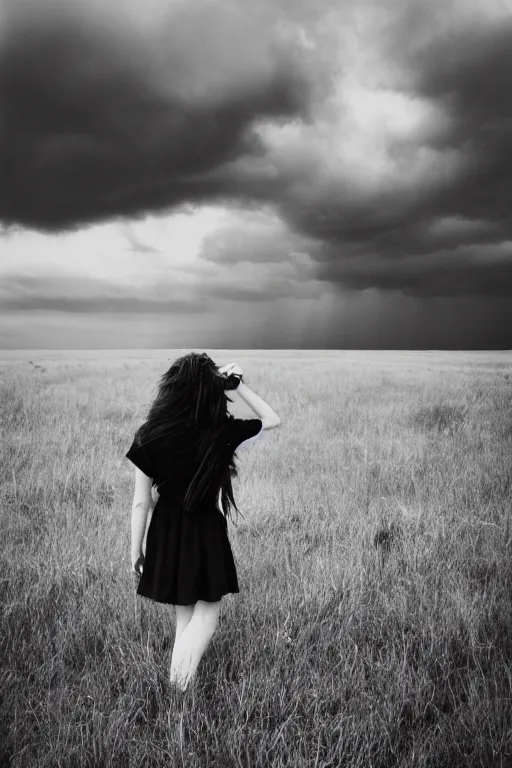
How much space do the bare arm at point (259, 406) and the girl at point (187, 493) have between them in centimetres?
7

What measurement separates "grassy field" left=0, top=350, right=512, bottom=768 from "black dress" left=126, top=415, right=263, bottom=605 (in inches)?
20.6

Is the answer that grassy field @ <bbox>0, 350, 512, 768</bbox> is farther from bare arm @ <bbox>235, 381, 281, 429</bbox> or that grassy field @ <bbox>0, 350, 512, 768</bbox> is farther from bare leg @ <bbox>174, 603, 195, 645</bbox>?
bare arm @ <bbox>235, 381, 281, 429</bbox>

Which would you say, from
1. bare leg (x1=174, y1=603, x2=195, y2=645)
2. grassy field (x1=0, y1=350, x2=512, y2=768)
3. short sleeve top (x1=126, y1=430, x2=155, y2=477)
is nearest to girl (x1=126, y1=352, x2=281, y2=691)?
short sleeve top (x1=126, y1=430, x2=155, y2=477)

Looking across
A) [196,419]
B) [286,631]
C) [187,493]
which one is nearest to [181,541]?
[187,493]

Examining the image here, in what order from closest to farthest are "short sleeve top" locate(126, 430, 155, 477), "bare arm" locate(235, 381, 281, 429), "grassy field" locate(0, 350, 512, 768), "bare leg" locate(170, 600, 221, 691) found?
"grassy field" locate(0, 350, 512, 768)
"short sleeve top" locate(126, 430, 155, 477)
"bare leg" locate(170, 600, 221, 691)
"bare arm" locate(235, 381, 281, 429)

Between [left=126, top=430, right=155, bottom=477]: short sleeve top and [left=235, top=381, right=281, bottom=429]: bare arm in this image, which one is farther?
[left=235, top=381, right=281, bottom=429]: bare arm

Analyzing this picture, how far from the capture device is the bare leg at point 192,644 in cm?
254

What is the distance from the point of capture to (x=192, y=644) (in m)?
2.54

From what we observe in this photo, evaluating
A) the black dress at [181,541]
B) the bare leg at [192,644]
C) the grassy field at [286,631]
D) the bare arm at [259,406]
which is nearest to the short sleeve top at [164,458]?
the black dress at [181,541]

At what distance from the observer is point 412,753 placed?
2.21 meters

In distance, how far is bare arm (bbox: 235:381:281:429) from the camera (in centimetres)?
268

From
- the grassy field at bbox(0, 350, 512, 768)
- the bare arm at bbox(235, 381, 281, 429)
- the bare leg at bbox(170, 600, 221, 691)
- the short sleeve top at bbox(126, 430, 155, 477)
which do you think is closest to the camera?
the grassy field at bbox(0, 350, 512, 768)

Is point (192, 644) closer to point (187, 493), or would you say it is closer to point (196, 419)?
point (187, 493)

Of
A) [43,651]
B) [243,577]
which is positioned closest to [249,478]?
[243,577]
